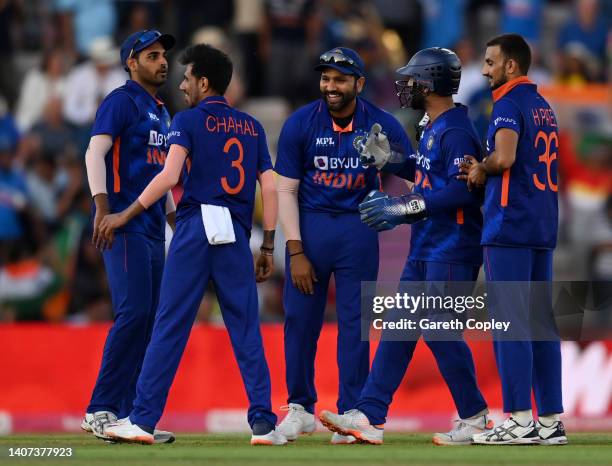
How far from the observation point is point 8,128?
57.2ft

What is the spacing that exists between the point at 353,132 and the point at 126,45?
1653 millimetres

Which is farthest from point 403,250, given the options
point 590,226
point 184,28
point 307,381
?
point 307,381

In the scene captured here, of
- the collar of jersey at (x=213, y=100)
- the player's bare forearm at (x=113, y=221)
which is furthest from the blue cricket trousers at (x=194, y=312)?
the collar of jersey at (x=213, y=100)

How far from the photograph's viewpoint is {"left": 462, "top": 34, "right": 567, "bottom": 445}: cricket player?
364 inches

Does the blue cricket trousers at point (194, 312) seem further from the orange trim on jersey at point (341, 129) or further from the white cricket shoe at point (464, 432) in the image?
the white cricket shoe at point (464, 432)

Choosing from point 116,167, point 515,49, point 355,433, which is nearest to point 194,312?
point 116,167

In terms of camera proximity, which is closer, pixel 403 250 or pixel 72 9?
pixel 403 250

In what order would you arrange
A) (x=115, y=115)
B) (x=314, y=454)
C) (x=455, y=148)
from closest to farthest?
(x=314, y=454) < (x=455, y=148) < (x=115, y=115)

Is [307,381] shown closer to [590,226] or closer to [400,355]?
[400,355]

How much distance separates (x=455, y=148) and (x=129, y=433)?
2705 mm

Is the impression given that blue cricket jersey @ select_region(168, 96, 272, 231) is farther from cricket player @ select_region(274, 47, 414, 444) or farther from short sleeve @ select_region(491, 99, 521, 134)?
short sleeve @ select_region(491, 99, 521, 134)

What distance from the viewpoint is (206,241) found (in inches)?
373

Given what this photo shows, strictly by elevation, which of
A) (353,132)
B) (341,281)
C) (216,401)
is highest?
(353,132)

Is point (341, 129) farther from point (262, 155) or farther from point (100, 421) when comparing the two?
point (100, 421)
